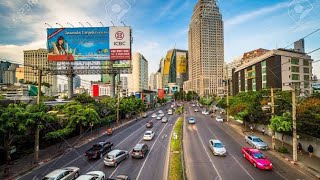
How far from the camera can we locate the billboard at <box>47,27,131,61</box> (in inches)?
2517

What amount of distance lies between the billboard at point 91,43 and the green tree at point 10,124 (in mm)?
41109

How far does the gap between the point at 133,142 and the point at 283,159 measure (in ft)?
73.6

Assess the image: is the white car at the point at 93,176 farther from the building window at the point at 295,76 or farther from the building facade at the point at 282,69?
the building window at the point at 295,76

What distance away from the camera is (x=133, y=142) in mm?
39812

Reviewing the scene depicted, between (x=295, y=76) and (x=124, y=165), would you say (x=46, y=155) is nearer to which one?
(x=124, y=165)

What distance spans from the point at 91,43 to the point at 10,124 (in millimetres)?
44704

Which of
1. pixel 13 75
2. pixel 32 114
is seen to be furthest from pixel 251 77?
pixel 13 75

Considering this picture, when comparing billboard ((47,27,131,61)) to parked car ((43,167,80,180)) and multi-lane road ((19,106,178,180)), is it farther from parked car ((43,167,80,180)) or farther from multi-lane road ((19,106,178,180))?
parked car ((43,167,80,180))

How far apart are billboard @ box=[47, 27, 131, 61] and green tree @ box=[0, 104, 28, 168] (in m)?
41.1

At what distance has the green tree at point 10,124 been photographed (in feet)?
76.5

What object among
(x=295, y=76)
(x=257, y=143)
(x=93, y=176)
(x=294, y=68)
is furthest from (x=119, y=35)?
(x=295, y=76)

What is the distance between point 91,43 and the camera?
6462cm

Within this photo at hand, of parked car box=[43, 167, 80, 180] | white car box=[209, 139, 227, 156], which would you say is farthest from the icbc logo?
parked car box=[43, 167, 80, 180]

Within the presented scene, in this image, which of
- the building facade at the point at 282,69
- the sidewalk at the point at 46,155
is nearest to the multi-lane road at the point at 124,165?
the sidewalk at the point at 46,155
